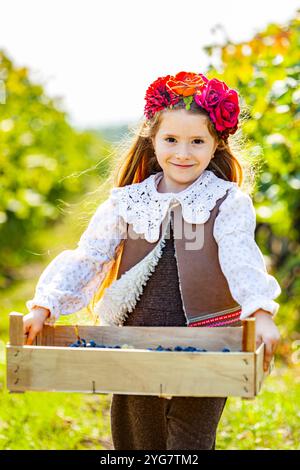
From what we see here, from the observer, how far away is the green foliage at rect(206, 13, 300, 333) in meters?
4.80

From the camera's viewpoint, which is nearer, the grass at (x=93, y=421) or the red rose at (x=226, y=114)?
the red rose at (x=226, y=114)

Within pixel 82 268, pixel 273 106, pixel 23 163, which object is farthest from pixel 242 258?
pixel 23 163

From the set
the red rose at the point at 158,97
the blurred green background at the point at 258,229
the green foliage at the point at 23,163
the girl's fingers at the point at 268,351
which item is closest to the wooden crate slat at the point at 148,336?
the girl's fingers at the point at 268,351

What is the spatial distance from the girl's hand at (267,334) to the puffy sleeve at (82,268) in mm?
686

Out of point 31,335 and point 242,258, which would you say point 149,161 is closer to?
point 242,258

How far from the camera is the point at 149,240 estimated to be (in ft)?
10.2

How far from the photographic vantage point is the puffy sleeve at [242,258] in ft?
8.98

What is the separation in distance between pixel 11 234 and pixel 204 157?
6.58m

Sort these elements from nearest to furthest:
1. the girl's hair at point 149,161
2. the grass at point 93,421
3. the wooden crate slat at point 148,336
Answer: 1. the wooden crate slat at point 148,336
2. the girl's hair at point 149,161
3. the grass at point 93,421

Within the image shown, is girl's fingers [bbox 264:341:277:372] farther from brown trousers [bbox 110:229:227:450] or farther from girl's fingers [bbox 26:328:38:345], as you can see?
girl's fingers [bbox 26:328:38:345]

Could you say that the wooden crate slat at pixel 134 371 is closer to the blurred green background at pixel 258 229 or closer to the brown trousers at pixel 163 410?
the brown trousers at pixel 163 410

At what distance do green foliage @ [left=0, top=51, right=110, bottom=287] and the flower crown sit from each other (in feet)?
13.7
